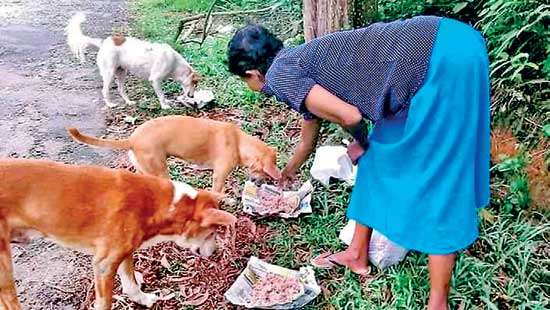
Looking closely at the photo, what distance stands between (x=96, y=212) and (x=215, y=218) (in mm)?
640

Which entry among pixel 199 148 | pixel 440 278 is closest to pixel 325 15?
pixel 199 148

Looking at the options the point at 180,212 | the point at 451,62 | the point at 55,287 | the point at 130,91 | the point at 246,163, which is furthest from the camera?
the point at 130,91

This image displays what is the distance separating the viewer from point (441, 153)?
3113mm

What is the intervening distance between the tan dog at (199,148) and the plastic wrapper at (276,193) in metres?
0.17

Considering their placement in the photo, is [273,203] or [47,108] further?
[47,108]

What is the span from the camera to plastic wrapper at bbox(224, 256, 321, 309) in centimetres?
374

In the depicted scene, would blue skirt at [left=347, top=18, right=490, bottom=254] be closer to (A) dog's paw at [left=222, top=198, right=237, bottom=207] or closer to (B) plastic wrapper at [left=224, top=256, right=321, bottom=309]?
(B) plastic wrapper at [left=224, top=256, right=321, bottom=309]

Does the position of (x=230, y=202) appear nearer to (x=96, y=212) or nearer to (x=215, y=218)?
(x=215, y=218)

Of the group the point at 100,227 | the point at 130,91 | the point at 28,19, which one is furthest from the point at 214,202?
the point at 28,19

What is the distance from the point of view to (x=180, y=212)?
3615mm

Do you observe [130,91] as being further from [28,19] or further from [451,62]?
[451,62]

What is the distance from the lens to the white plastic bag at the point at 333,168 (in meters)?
4.88

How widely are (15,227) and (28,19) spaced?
739 centimetres

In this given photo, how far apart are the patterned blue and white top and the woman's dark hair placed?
0.12 metres
